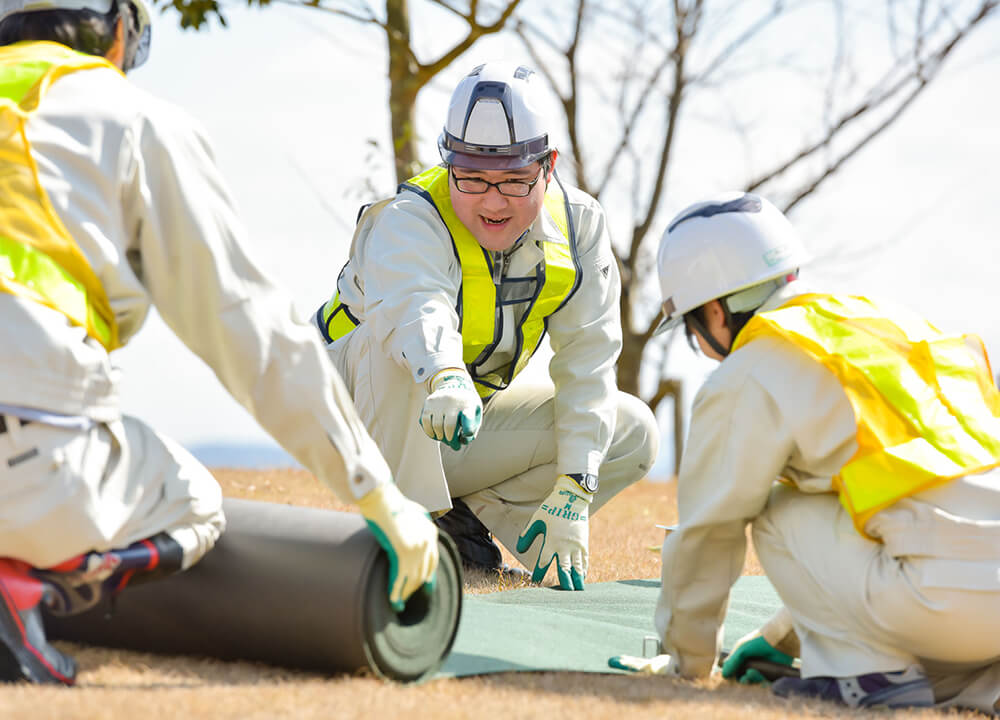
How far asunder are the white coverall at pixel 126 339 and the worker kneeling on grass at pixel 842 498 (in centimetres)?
81

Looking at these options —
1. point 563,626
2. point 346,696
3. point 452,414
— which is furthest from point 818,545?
point 452,414

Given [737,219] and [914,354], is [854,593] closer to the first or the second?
[914,354]

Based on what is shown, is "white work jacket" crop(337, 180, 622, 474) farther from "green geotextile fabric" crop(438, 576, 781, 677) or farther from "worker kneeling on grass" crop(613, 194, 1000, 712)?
"worker kneeling on grass" crop(613, 194, 1000, 712)

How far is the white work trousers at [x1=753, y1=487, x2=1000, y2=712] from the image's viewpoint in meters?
2.48

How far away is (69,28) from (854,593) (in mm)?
2052

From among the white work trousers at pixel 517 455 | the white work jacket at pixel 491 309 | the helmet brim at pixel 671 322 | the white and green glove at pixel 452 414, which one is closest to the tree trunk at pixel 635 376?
the white work trousers at pixel 517 455

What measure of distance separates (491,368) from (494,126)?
0.93 metres

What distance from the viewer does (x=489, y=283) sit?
4238 millimetres

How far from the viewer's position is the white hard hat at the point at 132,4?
2.50 meters

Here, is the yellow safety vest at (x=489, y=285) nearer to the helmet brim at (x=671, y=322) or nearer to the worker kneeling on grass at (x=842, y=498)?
the helmet brim at (x=671, y=322)

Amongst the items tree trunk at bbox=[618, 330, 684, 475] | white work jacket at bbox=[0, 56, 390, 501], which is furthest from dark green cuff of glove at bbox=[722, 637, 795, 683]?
tree trunk at bbox=[618, 330, 684, 475]

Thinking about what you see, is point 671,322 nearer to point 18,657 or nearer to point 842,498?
point 842,498

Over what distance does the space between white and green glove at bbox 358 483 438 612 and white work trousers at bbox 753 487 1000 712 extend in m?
0.79

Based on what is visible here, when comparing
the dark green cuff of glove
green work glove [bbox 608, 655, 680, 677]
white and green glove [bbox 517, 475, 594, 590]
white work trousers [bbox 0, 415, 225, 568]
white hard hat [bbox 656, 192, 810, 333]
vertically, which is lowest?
white and green glove [bbox 517, 475, 594, 590]
